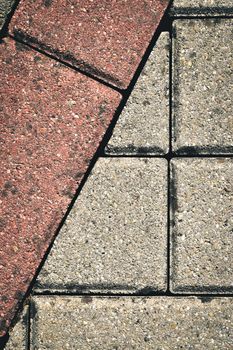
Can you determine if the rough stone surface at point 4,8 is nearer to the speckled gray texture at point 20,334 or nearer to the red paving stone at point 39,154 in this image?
the red paving stone at point 39,154

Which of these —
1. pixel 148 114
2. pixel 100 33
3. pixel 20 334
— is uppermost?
pixel 100 33

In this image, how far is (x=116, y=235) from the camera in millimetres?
1020

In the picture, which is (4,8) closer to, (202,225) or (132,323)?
(202,225)

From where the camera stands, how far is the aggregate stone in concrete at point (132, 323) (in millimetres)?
1013

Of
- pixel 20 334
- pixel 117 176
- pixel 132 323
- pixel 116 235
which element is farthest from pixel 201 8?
pixel 20 334

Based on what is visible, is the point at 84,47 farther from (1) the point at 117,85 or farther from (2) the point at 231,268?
(2) the point at 231,268

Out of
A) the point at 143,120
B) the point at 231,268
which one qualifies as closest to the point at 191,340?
the point at 231,268

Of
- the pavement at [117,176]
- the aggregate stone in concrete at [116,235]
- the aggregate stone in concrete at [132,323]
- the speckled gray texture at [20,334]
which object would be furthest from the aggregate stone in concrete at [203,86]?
the speckled gray texture at [20,334]

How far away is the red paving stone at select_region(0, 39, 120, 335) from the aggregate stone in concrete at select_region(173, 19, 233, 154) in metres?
0.16

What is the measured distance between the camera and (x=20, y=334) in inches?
40.3

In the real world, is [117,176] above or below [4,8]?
below

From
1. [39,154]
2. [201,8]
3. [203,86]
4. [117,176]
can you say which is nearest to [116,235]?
[117,176]

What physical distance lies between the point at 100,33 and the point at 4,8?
233 mm

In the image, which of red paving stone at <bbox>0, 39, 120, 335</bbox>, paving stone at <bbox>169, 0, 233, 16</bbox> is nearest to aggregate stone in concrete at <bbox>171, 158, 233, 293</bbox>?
red paving stone at <bbox>0, 39, 120, 335</bbox>
